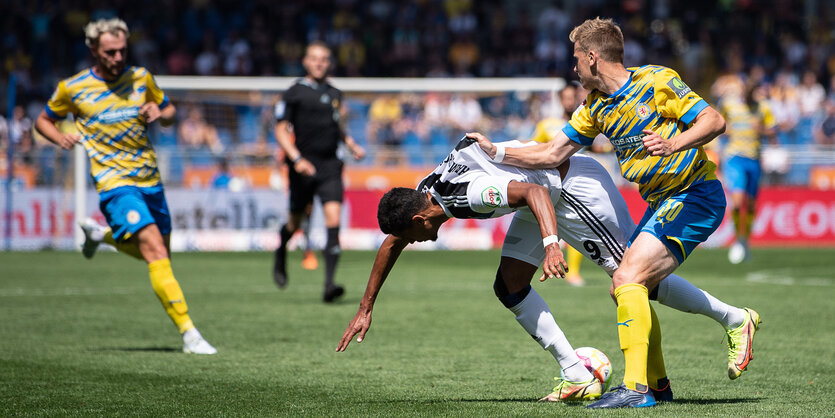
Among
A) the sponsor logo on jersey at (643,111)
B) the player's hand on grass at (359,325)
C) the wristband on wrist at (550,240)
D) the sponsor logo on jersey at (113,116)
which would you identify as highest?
the sponsor logo on jersey at (643,111)

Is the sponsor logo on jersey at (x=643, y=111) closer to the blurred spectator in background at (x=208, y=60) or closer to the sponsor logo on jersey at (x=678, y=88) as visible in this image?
the sponsor logo on jersey at (x=678, y=88)

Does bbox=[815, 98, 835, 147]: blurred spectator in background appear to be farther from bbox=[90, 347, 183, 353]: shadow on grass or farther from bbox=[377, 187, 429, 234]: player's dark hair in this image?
bbox=[377, 187, 429, 234]: player's dark hair

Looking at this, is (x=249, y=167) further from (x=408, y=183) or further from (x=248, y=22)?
(x=248, y=22)

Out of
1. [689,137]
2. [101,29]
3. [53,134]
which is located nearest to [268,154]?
[53,134]

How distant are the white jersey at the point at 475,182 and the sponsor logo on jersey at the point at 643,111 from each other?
0.60m

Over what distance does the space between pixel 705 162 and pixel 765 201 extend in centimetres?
1575

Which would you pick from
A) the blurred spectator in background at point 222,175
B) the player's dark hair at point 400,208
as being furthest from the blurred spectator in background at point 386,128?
the player's dark hair at point 400,208

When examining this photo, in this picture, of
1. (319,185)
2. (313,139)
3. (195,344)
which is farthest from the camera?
(313,139)

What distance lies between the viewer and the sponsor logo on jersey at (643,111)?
5441mm

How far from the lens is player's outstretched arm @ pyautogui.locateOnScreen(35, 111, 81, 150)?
812 centimetres

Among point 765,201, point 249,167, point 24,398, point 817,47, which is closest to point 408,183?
point 249,167

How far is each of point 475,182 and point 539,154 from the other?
561mm

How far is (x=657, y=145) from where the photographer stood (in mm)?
5012

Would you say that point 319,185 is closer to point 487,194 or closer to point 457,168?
point 457,168
